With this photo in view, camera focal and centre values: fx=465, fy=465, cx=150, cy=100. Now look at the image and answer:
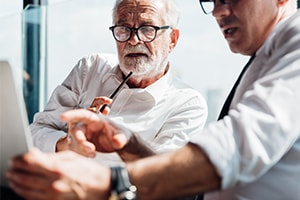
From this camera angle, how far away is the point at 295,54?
91 centimetres

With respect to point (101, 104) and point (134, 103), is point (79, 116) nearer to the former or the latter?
point (101, 104)

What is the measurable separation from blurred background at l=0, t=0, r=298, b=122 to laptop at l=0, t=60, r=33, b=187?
3.86 feet

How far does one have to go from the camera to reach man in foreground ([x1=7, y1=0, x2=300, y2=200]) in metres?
0.73

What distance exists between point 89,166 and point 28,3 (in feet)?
6.95

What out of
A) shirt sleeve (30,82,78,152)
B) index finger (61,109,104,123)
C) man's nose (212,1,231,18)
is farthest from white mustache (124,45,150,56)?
→ index finger (61,109,104,123)

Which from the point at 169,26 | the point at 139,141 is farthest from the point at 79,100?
the point at 139,141

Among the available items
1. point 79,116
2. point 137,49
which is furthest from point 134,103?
point 79,116

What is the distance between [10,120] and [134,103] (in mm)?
1286

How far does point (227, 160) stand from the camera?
792 mm

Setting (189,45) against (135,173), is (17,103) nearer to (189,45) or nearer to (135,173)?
(135,173)

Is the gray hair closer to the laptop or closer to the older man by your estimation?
the older man

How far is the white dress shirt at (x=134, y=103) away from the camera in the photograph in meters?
1.88

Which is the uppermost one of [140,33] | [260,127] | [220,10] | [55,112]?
[220,10]

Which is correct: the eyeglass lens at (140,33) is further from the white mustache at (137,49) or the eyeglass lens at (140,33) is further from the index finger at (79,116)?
the index finger at (79,116)
